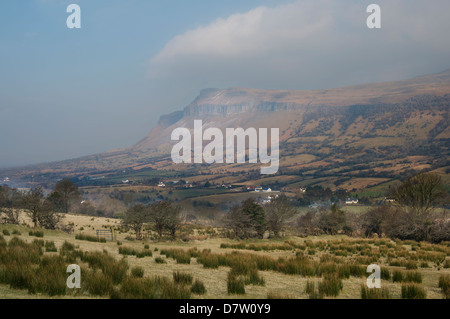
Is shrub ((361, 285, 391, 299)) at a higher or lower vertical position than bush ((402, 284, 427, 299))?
higher

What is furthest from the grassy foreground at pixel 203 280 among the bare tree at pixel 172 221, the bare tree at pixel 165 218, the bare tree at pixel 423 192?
the bare tree at pixel 423 192

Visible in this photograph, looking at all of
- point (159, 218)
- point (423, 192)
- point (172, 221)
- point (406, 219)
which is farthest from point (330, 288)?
point (423, 192)

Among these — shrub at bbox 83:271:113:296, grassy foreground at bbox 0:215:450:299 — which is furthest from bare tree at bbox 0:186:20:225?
shrub at bbox 83:271:113:296

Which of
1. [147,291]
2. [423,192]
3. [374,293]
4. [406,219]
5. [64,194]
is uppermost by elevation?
[147,291]

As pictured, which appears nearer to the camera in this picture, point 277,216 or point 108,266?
point 108,266

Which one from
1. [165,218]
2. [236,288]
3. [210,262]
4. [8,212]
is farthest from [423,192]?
[8,212]

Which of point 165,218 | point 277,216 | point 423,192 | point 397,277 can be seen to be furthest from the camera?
point 277,216

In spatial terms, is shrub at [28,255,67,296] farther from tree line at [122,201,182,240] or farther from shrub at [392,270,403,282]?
tree line at [122,201,182,240]

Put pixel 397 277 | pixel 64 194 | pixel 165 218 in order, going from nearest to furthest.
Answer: pixel 397 277 → pixel 165 218 → pixel 64 194

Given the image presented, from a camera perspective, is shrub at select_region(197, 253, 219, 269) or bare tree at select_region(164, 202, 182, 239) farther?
bare tree at select_region(164, 202, 182, 239)

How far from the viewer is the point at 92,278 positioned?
814 centimetres

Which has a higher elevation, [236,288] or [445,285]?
[236,288]

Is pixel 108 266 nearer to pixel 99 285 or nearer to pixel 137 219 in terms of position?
pixel 99 285
